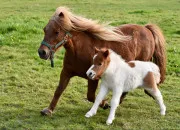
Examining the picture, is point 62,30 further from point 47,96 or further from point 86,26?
point 47,96

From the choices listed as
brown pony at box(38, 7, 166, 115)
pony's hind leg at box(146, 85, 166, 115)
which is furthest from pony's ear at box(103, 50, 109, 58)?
pony's hind leg at box(146, 85, 166, 115)

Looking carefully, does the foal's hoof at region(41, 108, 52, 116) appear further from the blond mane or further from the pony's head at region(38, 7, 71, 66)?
the blond mane

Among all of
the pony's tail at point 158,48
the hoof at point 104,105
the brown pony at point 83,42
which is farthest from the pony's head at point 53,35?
the pony's tail at point 158,48

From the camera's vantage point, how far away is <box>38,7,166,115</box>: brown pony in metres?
4.78

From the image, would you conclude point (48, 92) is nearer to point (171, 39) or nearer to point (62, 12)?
point (62, 12)

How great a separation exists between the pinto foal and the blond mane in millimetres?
311

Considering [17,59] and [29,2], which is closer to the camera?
[17,59]

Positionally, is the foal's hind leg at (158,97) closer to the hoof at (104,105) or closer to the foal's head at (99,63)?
the hoof at (104,105)

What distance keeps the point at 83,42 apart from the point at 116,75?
64 centimetres

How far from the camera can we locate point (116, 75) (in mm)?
4844

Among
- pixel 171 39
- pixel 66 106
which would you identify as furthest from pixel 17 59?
pixel 171 39

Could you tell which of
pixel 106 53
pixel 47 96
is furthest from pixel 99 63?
pixel 47 96

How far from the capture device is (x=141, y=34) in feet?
18.3

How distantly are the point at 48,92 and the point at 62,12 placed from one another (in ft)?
6.25
